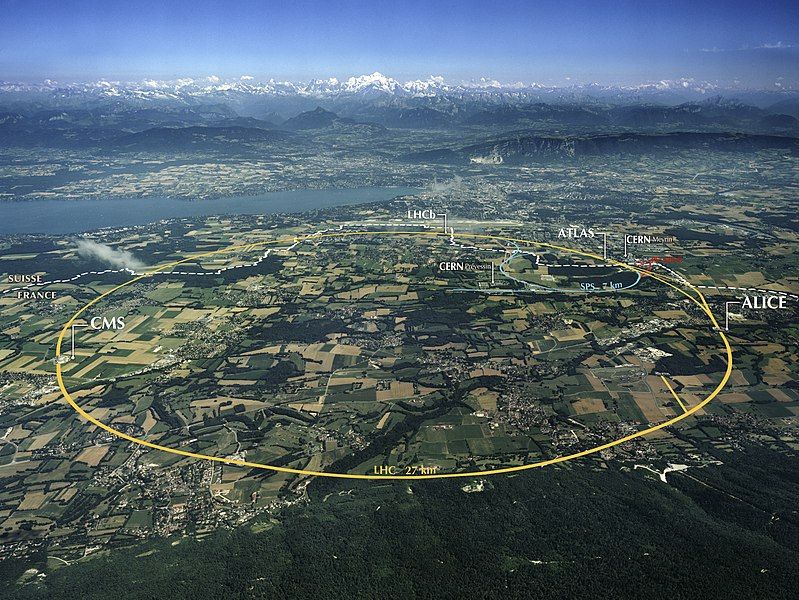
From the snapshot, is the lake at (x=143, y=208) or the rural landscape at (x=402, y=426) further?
the lake at (x=143, y=208)

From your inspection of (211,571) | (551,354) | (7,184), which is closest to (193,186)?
(7,184)
